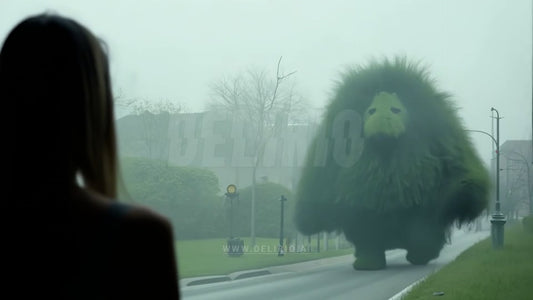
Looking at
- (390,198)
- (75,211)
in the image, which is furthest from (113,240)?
(390,198)

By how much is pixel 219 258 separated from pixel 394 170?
191 centimetres

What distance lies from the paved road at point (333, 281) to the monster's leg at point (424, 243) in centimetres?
6

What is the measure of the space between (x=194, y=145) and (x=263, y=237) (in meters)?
0.70

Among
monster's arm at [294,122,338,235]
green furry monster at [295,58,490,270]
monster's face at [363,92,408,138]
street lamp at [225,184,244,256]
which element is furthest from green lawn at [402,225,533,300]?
street lamp at [225,184,244,256]

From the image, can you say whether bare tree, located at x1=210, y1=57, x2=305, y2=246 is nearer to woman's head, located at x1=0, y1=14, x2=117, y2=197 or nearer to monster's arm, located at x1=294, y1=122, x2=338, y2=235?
monster's arm, located at x1=294, y1=122, x2=338, y2=235

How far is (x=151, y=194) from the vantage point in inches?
154

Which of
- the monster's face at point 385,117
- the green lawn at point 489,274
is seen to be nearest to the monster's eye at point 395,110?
the monster's face at point 385,117

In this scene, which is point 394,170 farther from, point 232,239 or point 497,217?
point 232,239

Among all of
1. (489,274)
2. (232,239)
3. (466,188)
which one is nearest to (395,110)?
(466,188)

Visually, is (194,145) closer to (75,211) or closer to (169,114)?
(169,114)

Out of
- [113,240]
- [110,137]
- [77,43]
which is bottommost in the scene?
[113,240]

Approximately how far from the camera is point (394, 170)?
5445mm

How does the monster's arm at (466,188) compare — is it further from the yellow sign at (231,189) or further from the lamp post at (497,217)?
the yellow sign at (231,189)

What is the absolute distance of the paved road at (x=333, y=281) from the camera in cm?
422
